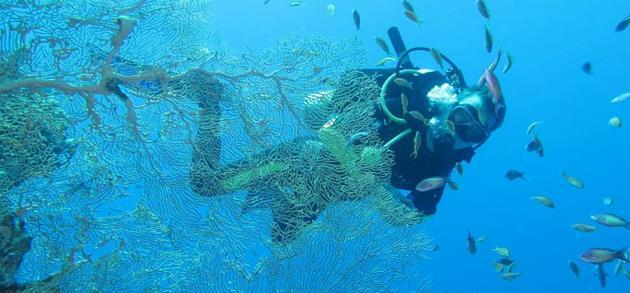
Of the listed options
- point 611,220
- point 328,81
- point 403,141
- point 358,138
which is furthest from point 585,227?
point 328,81

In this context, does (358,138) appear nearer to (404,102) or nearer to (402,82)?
(404,102)

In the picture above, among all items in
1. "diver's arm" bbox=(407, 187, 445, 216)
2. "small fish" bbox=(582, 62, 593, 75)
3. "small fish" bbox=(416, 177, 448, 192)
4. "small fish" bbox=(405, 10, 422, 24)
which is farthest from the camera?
"small fish" bbox=(582, 62, 593, 75)

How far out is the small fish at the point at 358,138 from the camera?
13.7 feet

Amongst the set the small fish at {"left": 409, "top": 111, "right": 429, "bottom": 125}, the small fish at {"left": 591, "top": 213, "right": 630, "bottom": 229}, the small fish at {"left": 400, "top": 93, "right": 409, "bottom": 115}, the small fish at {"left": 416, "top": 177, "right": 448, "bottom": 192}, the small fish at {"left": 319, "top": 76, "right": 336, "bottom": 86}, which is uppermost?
the small fish at {"left": 319, "top": 76, "right": 336, "bottom": 86}

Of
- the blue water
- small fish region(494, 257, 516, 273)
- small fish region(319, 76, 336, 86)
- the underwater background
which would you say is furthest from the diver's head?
the blue water

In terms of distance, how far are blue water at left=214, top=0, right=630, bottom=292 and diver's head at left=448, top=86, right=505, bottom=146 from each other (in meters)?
50.4

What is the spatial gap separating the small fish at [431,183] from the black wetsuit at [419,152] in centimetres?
19

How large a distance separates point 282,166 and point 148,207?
1257mm

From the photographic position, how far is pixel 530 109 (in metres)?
64.9

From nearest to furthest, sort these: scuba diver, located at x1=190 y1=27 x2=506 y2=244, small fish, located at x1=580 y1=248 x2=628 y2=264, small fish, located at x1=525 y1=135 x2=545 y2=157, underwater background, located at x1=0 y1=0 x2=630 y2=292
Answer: scuba diver, located at x1=190 y1=27 x2=506 y2=244 < small fish, located at x1=580 y1=248 x2=628 y2=264 < small fish, located at x1=525 y1=135 x2=545 y2=157 < underwater background, located at x1=0 y1=0 x2=630 y2=292

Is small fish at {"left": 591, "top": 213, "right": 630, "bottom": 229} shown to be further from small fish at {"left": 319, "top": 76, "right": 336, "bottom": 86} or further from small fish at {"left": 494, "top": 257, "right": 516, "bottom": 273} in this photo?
small fish at {"left": 319, "top": 76, "right": 336, "bottom": 86}

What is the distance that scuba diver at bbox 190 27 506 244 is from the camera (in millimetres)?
4027

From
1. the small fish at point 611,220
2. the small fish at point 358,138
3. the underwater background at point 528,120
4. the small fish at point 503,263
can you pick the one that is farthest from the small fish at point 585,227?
the underwater background at point 528,120

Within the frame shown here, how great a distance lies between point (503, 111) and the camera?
455 cm
